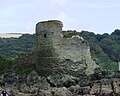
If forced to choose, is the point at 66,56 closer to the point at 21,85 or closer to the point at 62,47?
the point at 62,47

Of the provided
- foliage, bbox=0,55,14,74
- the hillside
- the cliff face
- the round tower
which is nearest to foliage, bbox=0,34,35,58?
the hillside

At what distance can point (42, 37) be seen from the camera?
137 feet

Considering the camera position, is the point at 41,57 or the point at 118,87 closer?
the point at 118,87

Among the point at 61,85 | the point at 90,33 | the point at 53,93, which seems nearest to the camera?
the point at 53,93

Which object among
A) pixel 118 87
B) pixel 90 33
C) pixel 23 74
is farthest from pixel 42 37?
pixel 90 33

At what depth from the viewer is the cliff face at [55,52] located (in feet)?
136

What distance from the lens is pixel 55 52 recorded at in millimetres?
41531

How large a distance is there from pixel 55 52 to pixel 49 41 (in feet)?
3.10

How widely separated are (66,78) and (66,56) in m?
1.79

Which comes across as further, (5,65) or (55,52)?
(5,65)

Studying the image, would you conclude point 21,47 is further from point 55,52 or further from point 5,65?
point 55,52

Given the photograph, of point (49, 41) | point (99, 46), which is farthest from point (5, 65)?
point (99, 46)

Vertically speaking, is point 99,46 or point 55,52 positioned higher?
point 99,46

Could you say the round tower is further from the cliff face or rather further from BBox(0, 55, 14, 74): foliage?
BBox(0, 55, 14, 74): foliage
